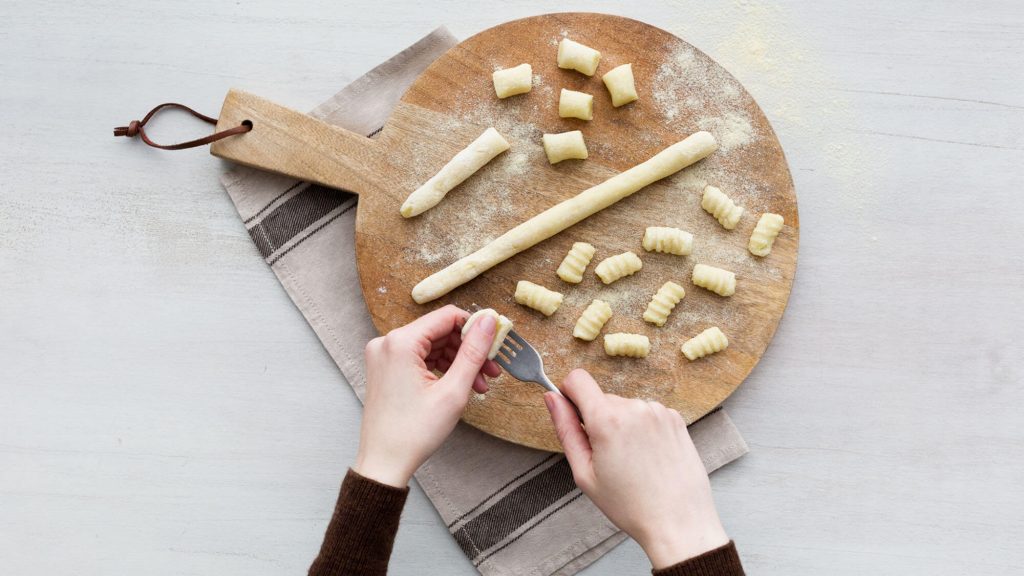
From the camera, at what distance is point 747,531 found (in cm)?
264

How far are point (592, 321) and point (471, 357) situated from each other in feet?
1.76

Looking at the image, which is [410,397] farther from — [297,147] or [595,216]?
[297,147]

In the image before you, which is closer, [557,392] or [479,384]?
[557,392]

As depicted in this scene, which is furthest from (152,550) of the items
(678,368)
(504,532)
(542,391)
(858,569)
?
(858,569)

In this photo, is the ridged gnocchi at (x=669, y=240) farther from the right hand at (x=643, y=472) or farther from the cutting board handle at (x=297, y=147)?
the cutting board handle at (x=297, y=147)

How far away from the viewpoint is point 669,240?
2.49 meters

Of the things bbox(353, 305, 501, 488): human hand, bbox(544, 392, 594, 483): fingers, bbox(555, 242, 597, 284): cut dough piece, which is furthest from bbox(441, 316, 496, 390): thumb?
bbox(555, 242, 597, 284): cut dough piece

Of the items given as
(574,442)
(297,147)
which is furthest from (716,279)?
(297,147)

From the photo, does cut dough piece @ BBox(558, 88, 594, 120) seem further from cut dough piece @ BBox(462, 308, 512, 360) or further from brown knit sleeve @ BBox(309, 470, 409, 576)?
brown knit sleeve @ BBox(309, 470, 409, 576)

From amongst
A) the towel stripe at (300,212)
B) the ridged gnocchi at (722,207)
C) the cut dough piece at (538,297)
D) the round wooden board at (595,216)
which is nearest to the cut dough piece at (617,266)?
the round wooden board at (595,216)

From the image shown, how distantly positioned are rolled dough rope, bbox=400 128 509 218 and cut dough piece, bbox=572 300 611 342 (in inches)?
24.1

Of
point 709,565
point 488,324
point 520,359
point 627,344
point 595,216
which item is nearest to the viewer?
point 709,565

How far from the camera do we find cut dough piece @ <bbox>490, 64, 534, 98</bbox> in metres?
2.53

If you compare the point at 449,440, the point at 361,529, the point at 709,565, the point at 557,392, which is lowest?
the point at 449,440
